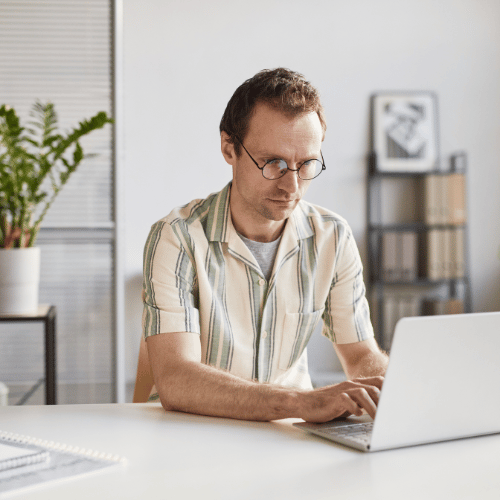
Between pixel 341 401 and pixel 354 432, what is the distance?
0.06 metres

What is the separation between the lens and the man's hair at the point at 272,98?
145cm

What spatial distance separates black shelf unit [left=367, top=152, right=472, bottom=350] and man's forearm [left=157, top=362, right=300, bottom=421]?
9.32 feet

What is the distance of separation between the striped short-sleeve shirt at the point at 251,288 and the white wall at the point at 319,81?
2.32 metres

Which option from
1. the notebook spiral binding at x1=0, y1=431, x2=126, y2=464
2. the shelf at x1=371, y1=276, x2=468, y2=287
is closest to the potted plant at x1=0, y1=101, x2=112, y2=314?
the notebook spiral binding at x1=0, y1=431, x2=126, y2=464

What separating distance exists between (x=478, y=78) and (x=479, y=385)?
366cm

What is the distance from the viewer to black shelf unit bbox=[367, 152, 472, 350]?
3953 mm

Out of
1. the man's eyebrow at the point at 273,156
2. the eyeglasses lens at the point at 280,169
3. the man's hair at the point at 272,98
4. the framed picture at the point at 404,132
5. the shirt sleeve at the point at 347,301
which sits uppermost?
the framed picture at the point at 404,132

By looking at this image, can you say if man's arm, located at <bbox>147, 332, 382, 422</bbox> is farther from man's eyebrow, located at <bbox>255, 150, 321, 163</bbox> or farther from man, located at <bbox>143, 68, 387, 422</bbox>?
man's eyebrow, located at <bbox>255, 150, 321, 163</bbox>

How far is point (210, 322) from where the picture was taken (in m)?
1.50

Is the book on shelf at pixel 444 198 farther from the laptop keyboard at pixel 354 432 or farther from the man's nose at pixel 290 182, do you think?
the laptop keyboard at pixel 354 432

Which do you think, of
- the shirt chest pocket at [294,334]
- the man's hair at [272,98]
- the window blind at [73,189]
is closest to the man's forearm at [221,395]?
the shirt chest pocket at [294,334]

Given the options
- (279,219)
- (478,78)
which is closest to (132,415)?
(279,219)

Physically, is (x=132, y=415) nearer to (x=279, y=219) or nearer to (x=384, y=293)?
(x=279, y=219)

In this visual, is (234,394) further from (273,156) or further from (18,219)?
(18,219)
